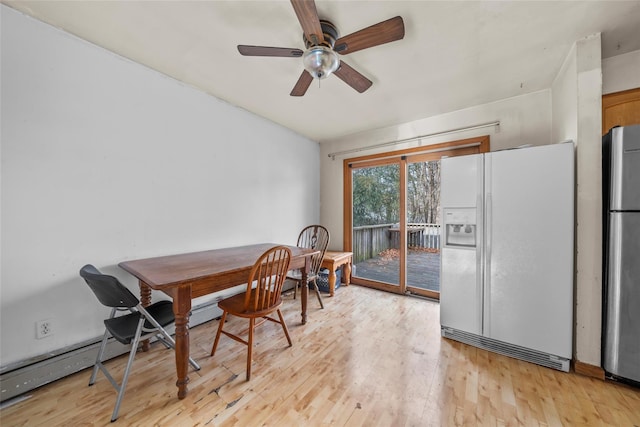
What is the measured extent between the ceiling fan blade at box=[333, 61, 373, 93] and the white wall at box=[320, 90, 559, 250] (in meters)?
1.55

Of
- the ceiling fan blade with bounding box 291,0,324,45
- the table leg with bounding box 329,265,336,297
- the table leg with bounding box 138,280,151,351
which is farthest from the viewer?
the table leg with bounding box 329,265,336,297

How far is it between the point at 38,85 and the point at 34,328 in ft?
5.23

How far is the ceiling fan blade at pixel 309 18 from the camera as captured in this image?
1.18 m

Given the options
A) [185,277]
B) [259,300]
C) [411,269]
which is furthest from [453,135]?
[185,277]

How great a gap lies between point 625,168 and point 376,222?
245 cm

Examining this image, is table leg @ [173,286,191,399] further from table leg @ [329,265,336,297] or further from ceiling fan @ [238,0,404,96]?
table leg @ [329,265,336,297]

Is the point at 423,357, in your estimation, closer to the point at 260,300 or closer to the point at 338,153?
the point at 260,300

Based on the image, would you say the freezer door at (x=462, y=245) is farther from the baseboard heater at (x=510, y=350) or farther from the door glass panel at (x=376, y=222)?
the door glass panel at (x=376, y=222)

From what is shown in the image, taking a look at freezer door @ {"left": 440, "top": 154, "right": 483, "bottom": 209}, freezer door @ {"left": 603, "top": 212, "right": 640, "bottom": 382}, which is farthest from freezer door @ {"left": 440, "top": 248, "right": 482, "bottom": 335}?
freezer door @ {"left": 603, "top": 212, "right": 640, "bottom": 382}

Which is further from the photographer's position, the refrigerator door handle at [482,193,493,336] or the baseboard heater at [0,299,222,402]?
the refrigerator door handle at [482,193,493,336]

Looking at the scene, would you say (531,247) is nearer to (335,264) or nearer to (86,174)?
(335,264)

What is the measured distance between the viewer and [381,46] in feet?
5.86

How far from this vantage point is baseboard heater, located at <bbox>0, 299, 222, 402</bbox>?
4.79 ft

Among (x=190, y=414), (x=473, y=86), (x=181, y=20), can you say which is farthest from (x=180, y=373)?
(x=473, y=86)
